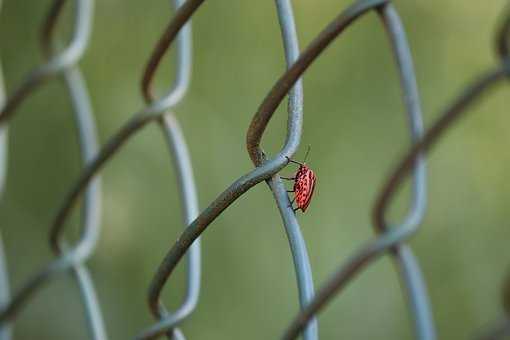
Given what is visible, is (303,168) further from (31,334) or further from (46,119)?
(46,119)

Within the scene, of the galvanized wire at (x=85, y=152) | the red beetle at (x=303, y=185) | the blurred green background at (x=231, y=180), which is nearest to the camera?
the red beetle at (x=303, y=185)

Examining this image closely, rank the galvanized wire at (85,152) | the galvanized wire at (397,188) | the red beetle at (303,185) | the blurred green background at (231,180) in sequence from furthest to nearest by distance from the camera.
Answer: the blurred green background at (231,180)
the galvanized wire at (85,152)
the red beetle at (303,185)
the galvanized wire at (397,188)

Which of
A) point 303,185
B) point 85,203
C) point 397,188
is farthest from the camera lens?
point 85,203

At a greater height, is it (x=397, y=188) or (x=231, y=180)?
(x=231, y=180)

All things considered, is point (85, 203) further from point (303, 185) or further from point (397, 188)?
point (397, 188)

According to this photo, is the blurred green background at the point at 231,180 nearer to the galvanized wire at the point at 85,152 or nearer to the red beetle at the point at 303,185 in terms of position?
the galvanized wire at the point at 85,152

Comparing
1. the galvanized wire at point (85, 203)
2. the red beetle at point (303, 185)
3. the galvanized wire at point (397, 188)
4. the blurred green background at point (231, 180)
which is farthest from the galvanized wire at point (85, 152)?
the blurred green background at point (231, 180)

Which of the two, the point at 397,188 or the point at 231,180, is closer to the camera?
the point at 397,188

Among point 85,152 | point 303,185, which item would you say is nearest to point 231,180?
point 85,152

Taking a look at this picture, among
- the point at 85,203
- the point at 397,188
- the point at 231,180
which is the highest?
the point at 231,180

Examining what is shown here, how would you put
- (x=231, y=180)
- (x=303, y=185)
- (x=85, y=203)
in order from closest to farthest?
(x=303, y=185) → (x=85, y=203) → (x=231, y=180)
